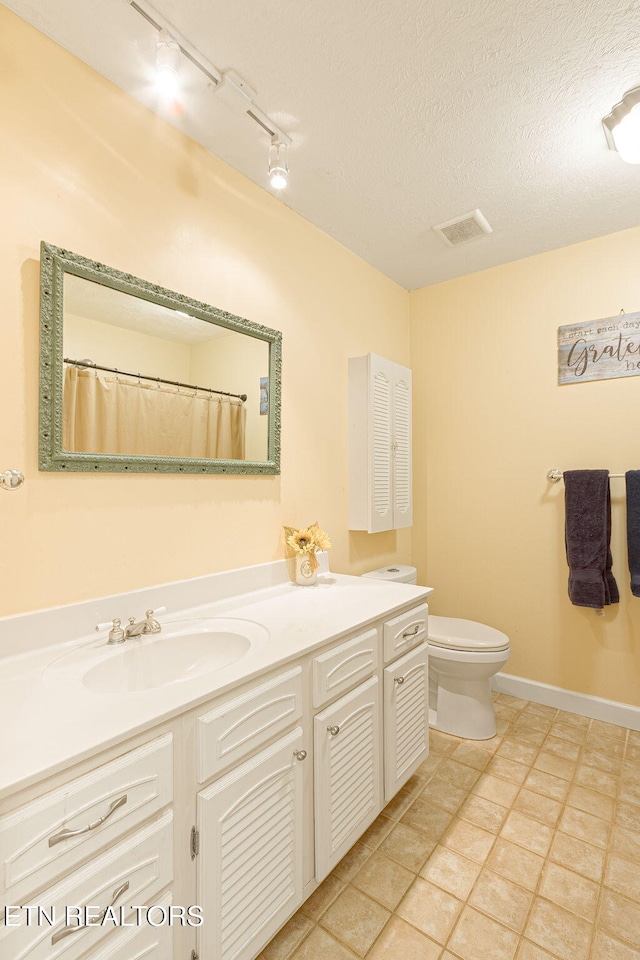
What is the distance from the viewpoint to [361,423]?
2.27 meters

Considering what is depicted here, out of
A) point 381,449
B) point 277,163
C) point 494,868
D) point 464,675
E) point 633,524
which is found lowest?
point 494,868

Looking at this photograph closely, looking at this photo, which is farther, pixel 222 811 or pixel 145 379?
pixel 145 379

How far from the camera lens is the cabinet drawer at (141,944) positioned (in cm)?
76

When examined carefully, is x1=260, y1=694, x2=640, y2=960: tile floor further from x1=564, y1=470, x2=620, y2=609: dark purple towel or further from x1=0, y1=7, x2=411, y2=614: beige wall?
x1=0, y1=7, x2=411, y2=614: beige wall

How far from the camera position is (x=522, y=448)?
2484 millimetres

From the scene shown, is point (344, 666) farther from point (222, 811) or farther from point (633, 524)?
point (633, 524)

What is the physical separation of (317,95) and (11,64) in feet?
2.76

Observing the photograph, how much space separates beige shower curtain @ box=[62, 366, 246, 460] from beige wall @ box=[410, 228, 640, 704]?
5.05 ft

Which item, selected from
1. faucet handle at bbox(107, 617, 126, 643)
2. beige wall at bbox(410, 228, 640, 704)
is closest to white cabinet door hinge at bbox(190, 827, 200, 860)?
faucet handle at bbox(107, 617, 126, 643)

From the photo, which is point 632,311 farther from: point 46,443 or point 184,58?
point 46,443

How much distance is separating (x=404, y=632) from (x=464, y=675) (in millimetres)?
668

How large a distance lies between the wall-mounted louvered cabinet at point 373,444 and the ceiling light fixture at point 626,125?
1160 mm

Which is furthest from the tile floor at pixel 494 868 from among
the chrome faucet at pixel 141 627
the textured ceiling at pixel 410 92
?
the textured ceiling at pixel 410 92

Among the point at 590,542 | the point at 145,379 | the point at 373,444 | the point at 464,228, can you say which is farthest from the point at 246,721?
the point at 464,228
